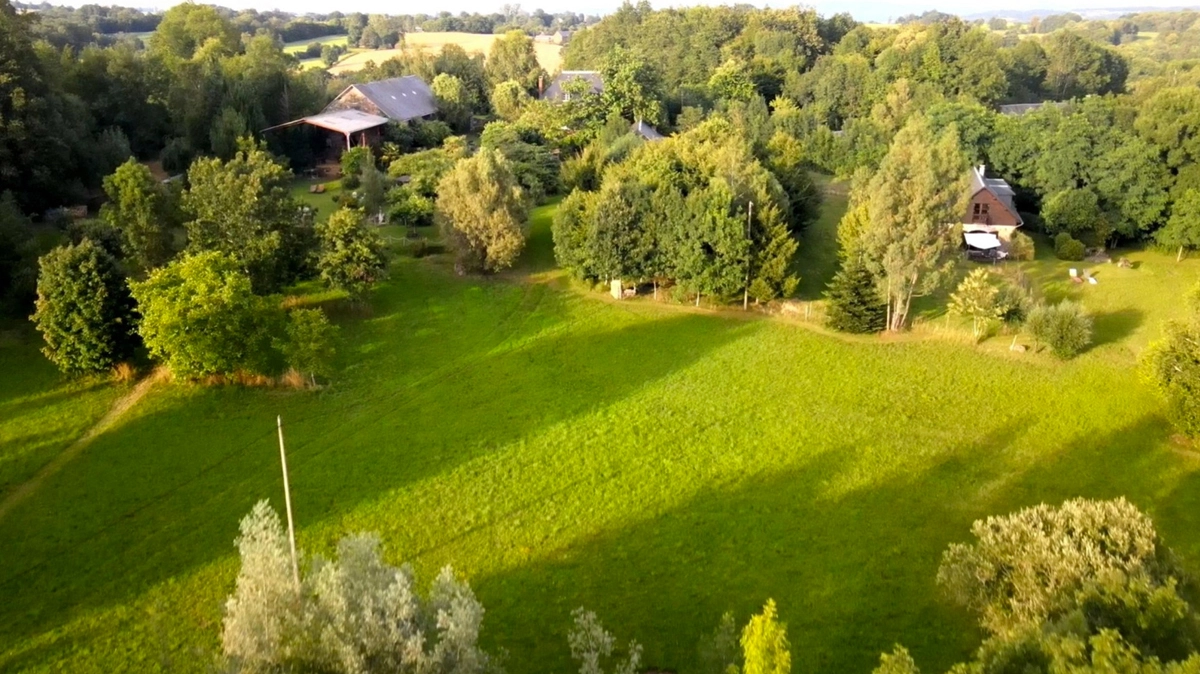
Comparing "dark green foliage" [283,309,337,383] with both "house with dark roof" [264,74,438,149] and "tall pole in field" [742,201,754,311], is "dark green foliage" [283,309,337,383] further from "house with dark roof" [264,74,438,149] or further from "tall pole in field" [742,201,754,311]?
"house with dark roof" [264,74,438,149]

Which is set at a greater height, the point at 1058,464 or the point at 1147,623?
the point at 1147,623

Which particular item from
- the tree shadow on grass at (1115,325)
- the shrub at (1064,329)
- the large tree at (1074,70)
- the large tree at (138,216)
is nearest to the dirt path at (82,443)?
the large tree at (138,216)

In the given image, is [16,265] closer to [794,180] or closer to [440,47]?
[794,180]

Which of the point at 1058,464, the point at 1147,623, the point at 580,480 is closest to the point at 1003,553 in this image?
the point at 1147,623

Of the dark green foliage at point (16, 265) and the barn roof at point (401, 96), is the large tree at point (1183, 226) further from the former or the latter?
the dark green foliage at point (16, 265)

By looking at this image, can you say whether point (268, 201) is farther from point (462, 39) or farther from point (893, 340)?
point (462, 39)

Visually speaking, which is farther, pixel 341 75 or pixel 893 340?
pixel 341 75

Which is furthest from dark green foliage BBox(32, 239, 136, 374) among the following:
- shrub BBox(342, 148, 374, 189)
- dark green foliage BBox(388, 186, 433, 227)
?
shrub BBox(342, 148, 374, 189)
